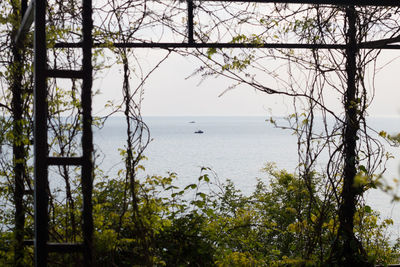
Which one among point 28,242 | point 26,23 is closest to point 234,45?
point 26,23

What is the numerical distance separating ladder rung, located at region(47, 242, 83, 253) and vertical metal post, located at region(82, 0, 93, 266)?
0.03 metres

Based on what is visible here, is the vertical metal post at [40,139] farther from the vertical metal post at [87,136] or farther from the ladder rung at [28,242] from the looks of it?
the ladder rung at [28,242]

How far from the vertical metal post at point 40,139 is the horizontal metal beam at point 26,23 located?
28 centimetres

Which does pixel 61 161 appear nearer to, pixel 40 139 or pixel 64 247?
pixel 40 139

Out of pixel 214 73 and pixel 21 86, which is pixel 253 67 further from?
pixel 21 86

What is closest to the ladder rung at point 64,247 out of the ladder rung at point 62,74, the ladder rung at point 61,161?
the ladder rung at point 61,161

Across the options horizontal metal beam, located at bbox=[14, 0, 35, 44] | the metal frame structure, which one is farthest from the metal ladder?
horizontal metal beam, located at bbox=[14, 0, 35, 44]

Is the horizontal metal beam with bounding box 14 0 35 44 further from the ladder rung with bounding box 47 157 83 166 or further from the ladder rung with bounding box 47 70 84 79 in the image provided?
the ladder rung with bounding box 47 157 83 166

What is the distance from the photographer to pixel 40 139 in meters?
1.58

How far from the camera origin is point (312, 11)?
2992 millimetres

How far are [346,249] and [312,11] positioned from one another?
5.23 feet

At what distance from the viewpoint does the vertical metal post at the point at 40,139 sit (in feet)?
5.19

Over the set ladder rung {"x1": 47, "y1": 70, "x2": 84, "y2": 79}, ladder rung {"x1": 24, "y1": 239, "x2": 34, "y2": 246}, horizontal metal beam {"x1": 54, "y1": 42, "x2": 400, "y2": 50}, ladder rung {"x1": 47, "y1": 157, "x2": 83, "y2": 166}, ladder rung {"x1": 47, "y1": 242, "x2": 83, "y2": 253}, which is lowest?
ladder rung {"x1": 24, "y1": 239, "x2": 34, "y2": 246}

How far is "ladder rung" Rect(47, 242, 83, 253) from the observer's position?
5.30 feet
